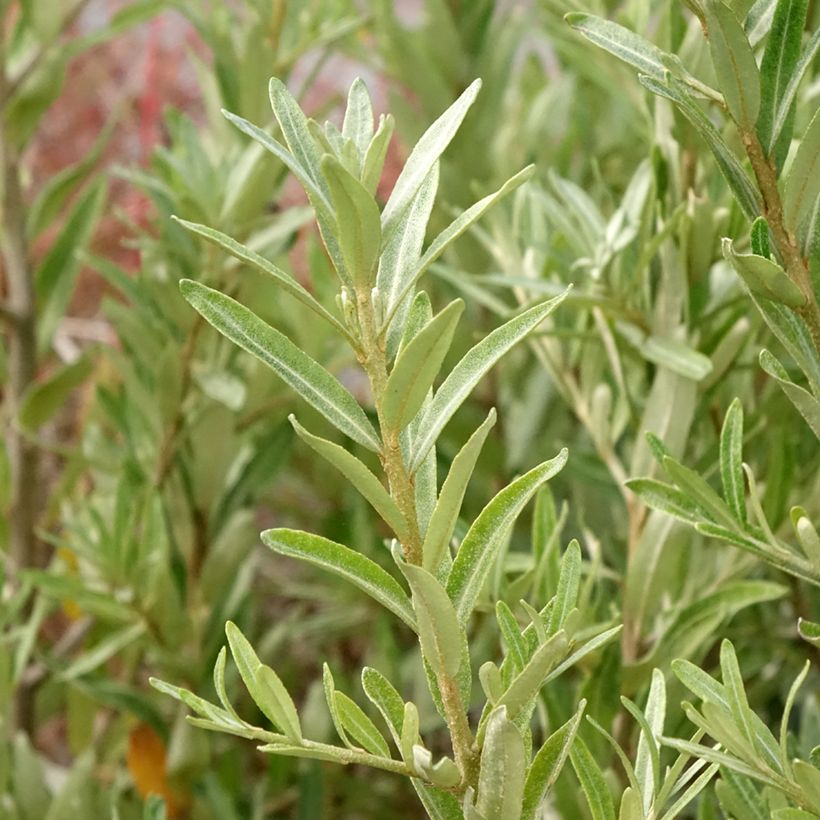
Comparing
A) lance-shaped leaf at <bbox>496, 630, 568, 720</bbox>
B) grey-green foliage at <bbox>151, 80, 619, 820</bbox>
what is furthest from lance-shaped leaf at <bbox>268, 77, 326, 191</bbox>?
lance-shaped leaf at <bbox>496, 630, 568, 720</bbox>

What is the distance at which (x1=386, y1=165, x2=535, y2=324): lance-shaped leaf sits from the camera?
0.72 ft

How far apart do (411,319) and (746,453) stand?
0.70ft

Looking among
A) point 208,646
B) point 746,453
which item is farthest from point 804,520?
point 208,646

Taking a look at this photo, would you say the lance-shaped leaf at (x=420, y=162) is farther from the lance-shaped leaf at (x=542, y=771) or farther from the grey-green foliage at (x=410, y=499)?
the lance-shaped leaf at (x=542, y=771)

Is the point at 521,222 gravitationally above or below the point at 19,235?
above

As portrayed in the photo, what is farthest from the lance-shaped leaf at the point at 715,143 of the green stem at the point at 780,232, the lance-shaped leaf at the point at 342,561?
the lance-shaped leaf at the point at 342,561

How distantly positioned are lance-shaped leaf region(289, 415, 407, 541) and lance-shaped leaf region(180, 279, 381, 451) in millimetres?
14

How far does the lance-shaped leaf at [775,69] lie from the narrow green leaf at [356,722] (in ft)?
0.47

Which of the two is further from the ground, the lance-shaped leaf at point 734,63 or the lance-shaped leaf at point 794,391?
the lance-shaped leaf at point 734,63

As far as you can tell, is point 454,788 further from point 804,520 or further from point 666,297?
point 666,297

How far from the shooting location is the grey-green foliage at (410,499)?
8.8 inches

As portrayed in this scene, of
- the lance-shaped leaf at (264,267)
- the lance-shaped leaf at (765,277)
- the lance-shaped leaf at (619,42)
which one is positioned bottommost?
the lance-shaped leaf at (264,267)

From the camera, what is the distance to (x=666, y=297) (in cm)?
40

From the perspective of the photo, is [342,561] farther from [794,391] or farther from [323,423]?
[323,423]
